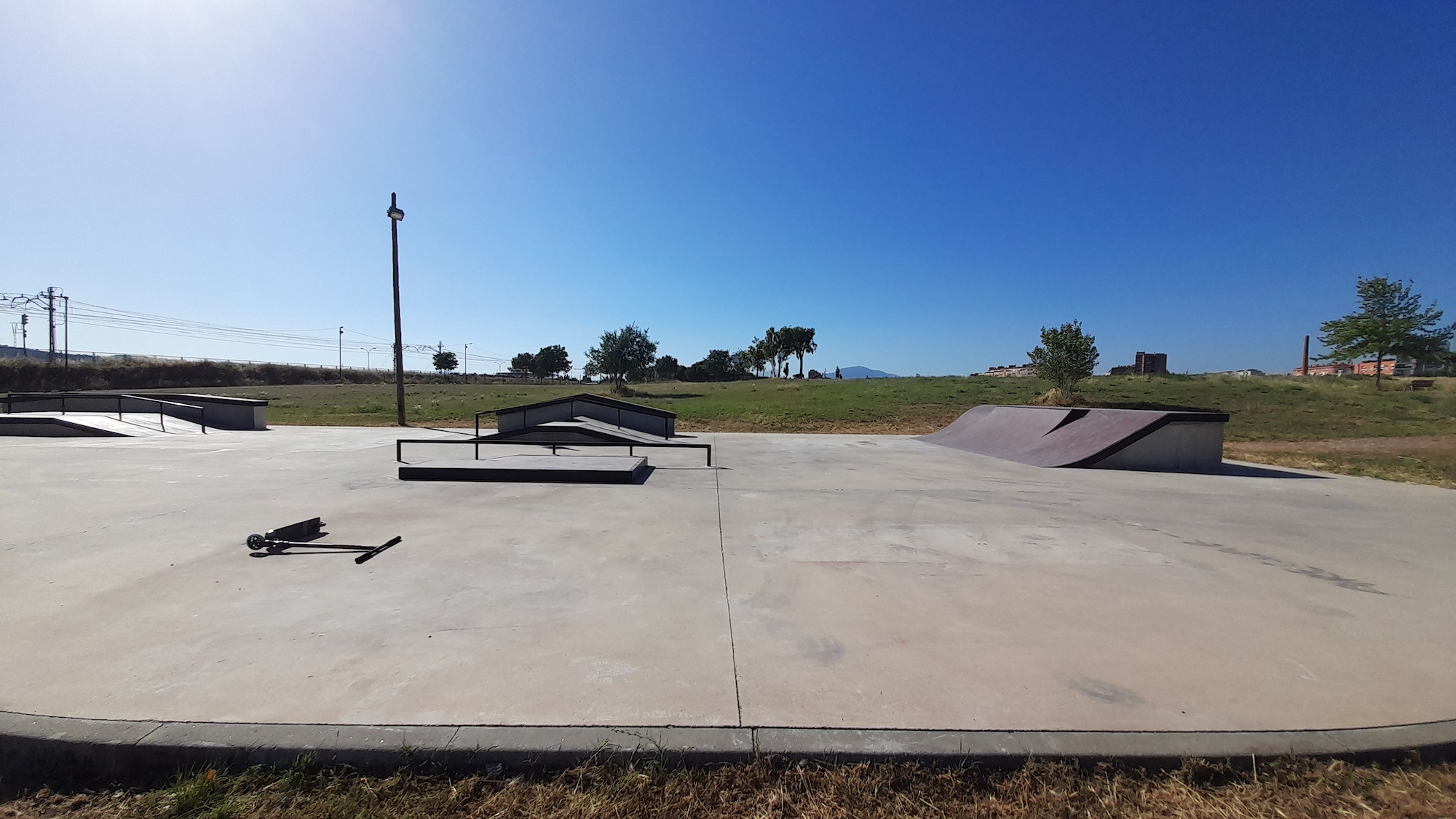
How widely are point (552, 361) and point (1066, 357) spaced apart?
89.7 m

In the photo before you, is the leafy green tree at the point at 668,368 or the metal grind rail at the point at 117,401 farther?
the leafy green tree at the point at 668,368

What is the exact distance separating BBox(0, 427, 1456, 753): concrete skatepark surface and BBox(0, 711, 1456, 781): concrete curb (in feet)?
0.09

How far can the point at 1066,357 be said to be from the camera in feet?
83.1

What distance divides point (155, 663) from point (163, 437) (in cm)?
1633

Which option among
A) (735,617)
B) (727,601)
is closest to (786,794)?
(735,617)

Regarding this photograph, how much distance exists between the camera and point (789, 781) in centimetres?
213

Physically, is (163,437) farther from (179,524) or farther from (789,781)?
(789,781)

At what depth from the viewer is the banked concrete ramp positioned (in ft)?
36.3

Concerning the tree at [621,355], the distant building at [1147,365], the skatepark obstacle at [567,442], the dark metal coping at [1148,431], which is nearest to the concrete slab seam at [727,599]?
the skatepark obstacle at [567,442]

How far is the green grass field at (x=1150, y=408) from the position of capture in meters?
15.2

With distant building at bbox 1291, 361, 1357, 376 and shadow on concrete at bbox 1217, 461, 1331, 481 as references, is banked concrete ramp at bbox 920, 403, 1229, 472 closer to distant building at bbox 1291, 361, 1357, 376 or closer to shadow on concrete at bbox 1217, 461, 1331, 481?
shadow on concrete at bbox 1217, 461, 1331, 481

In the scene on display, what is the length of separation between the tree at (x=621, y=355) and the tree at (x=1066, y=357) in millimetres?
30290

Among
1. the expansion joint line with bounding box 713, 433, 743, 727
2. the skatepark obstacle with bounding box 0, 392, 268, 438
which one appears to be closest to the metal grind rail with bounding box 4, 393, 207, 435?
the skatepark obstacle with bounding box 0, 392, 268, 438

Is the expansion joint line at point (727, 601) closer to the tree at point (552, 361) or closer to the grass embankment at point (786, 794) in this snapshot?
the grass embankment at point (786, 794)
